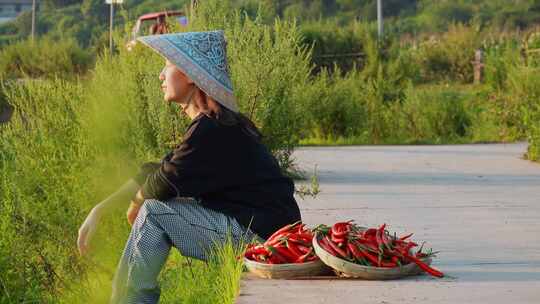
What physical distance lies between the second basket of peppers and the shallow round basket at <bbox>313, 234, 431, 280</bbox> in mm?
97

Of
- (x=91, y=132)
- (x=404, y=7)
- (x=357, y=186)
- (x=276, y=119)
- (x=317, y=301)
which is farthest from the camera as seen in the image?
(x=404, y=7)

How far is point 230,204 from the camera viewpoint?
19.2ft

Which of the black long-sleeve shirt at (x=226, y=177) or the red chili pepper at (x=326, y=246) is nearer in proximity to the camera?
the red chili pepper at (x=326, y=246)

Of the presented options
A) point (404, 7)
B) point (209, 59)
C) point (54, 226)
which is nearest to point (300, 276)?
point (209, 59)

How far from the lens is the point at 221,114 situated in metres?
5.87

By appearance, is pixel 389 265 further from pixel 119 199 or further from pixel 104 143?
pixel 104 143

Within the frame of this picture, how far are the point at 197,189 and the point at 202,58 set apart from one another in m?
0.67

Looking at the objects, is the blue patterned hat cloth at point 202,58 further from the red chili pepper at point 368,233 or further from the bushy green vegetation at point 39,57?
the bushy green vegetation at point 39,57

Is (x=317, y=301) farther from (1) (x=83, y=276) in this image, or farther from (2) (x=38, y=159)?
(2) (x=38, y=159)

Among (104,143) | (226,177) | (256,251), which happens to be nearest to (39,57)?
(104,143)

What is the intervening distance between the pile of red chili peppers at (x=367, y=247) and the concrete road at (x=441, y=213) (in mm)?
95

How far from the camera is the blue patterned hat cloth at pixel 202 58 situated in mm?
5926

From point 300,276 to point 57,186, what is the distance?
2817 mm

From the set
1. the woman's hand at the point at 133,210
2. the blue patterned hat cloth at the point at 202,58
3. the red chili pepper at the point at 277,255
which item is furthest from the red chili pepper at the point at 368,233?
the woman's hand at the point at 133,210
